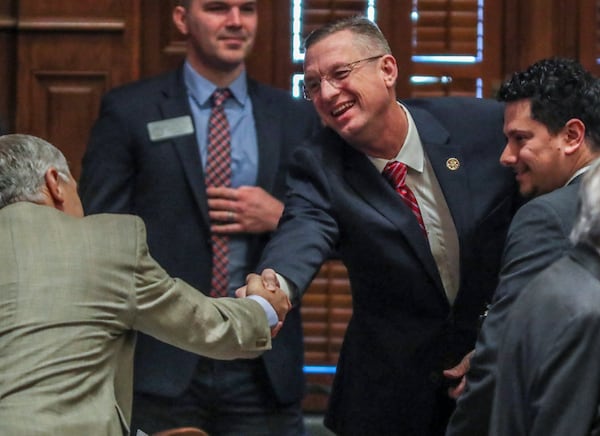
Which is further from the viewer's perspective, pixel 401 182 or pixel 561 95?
pixel 401 182

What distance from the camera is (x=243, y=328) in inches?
123

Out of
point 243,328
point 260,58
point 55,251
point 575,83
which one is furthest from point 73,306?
point 260,58

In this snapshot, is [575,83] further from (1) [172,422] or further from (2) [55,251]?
(1) [172,422]

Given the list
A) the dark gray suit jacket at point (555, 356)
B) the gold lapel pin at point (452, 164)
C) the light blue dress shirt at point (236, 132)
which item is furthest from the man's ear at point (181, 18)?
the dark gray suit jacket at point (555, 356)

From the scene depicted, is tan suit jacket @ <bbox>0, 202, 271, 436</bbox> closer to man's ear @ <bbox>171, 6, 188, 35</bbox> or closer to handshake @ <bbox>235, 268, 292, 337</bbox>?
handshake @ <bbox>235, 268, 292, 337</bbox>

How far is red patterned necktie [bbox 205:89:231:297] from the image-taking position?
394 cm

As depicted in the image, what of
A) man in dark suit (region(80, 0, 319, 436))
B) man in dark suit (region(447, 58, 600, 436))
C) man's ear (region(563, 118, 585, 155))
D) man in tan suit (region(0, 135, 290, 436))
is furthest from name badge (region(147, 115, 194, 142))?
man's ear (region(563, 118, 585, 155))

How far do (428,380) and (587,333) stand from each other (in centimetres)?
122

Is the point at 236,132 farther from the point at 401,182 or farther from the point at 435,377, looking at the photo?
the point at 435,377

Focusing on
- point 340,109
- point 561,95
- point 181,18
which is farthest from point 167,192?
point 561,95

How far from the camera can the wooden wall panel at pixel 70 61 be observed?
5.02 meters

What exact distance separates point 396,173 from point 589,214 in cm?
119

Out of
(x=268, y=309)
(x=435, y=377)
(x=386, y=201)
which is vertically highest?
(x=386, y=201)

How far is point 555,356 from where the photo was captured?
7.50 ft
